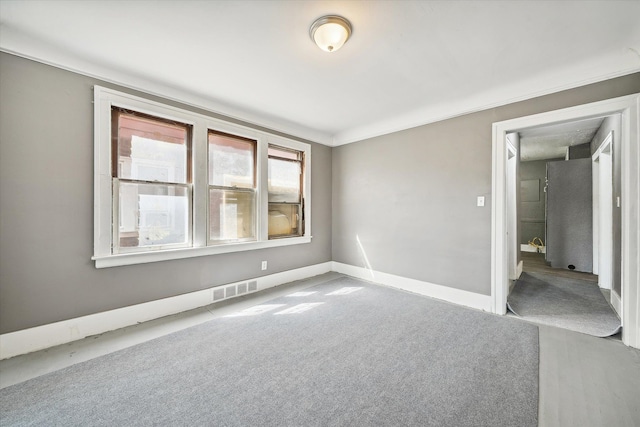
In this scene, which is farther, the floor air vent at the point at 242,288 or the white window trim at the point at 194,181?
the floor air vent at the point at 242,288

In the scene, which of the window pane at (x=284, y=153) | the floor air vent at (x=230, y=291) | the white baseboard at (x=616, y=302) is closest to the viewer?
the white baseboard at (x=616, y=302)

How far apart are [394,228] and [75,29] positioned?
4.03 metres

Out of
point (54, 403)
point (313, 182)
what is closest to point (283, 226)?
point (313, 182)

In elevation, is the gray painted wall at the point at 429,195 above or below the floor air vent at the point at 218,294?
above

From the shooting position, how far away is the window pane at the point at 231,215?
330 cm

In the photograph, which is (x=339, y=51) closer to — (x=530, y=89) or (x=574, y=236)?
(x=530, y=89)

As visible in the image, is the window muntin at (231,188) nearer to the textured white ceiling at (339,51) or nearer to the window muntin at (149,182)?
the window muntin at (149,182)

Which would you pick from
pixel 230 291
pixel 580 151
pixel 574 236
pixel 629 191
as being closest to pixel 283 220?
pixel 230 291

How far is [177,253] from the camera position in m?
2.92

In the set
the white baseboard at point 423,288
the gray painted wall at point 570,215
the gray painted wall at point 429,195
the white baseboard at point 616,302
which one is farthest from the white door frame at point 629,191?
the gray painted wall at point 570,215

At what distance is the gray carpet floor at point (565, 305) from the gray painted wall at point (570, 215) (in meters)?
0.93

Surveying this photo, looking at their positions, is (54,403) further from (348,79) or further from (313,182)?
(313,182)

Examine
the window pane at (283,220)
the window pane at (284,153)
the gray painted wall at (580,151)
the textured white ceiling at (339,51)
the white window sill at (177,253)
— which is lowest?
the white window sill at (177,253)

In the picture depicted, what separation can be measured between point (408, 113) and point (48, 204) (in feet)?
13.7
